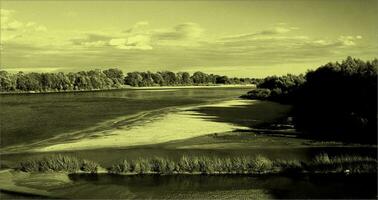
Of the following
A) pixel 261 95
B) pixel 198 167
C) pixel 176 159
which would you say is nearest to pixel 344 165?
pixel 198 167

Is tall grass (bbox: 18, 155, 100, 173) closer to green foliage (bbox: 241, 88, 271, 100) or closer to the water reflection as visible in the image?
the water reflection

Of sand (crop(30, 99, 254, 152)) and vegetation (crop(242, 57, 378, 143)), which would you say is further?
vegetation (crop(242, 57, 378, 143))

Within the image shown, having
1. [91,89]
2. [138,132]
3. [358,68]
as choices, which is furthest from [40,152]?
[91,89]

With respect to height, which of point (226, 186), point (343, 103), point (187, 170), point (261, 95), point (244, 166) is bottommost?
point (226, 186)

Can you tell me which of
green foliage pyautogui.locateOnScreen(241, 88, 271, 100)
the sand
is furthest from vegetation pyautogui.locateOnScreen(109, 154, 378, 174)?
green foliage pyautogui.locateOnScreen(241, 88, 271, 100)

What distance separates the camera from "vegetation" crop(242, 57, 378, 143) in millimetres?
33344

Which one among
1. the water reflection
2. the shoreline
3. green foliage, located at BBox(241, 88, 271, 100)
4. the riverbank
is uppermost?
green foliage, located at BBox(241, 88, 271, 100)

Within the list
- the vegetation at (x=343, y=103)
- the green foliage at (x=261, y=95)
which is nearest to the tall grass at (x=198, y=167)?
the vegetation at (x=343, y=103)

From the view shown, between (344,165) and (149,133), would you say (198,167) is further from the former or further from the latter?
(149,133)

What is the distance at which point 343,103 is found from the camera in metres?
41.0

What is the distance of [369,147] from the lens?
94.4 ft

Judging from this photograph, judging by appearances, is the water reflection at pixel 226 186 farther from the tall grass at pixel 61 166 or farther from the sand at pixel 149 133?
the sand at pixel 149 133

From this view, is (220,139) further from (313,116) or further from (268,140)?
(313,116)

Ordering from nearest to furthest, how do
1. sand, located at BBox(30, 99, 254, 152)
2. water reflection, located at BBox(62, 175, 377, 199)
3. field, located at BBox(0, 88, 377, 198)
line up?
1. water reflection, located at BBox(62, 175, 377, 199)
2. field, located at BBox(0, 88, 377, 198)
3. sand, located at BBox(30, 99, 254, 152)
